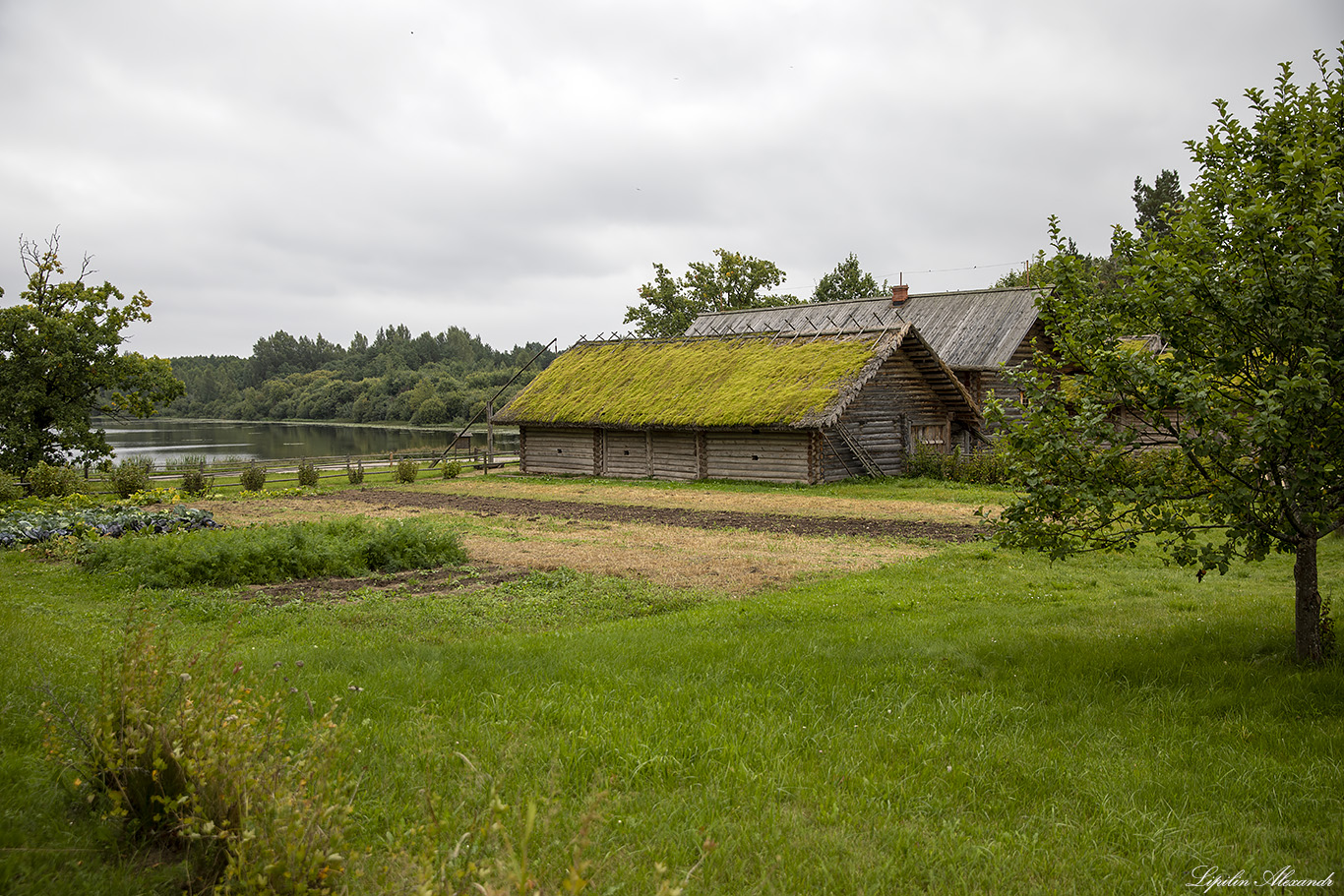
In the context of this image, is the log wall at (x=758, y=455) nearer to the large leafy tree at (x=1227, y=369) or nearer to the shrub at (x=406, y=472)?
the shrub at (x=406, y=472)

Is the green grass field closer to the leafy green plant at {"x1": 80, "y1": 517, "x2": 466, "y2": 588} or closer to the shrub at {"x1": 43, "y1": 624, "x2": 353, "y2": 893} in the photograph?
the shrub at {"x1": 43, "y1": 624, "x2": 353, "y2": 893}

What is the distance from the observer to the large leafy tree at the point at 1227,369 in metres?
6.26

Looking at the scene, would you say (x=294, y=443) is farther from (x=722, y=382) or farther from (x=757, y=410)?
(x=757, y=410)

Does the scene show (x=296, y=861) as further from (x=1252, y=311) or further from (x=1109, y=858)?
(x=1252, y=311)

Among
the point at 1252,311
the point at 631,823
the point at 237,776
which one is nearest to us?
the point at 237,776

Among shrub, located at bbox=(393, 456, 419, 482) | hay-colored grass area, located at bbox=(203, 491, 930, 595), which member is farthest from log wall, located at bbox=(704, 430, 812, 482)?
shrub, located at bbox=(393, 456, 419, 482)

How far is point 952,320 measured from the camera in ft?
123

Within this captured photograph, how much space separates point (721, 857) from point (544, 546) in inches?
485

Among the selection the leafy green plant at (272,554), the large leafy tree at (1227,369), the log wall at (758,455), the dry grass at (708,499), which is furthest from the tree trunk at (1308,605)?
the log wall at (758,455)

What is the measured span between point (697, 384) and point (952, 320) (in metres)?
13.5

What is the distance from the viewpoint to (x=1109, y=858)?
4.12m

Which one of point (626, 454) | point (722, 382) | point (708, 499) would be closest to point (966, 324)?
point (722, 382)

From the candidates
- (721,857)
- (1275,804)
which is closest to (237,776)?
(721,857)

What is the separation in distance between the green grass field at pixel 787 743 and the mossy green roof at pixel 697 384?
1795cm
